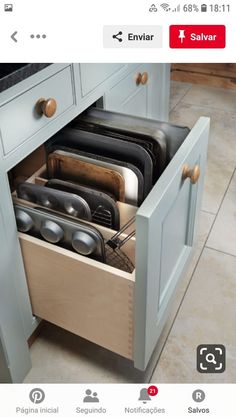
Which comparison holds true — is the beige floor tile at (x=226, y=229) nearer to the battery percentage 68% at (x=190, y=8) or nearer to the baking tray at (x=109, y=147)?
the baking tray at (x=109, y=147)

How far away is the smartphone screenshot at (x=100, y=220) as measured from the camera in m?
0.77

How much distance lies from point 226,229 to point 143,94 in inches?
20.0

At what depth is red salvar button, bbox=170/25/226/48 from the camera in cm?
85

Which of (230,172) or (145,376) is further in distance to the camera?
(230,172)

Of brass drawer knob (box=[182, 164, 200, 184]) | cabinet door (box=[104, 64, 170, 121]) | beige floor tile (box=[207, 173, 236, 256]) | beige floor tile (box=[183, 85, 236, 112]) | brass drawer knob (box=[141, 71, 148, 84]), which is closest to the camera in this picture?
brass drawer knob (box=[182, 164, 200, 184])

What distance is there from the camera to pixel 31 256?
0.89 metres

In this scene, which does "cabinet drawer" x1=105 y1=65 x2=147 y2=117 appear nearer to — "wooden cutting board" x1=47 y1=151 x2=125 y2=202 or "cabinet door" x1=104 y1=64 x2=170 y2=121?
"cabinet door" x1=104 y1=64 x2=170 y2=121

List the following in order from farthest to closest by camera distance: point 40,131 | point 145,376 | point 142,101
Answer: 1. point 142,101
2. point 145,376
3. point 40,131

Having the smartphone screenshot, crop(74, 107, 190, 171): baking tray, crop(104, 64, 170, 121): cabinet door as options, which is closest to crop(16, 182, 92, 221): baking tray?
the smartphone screenshot

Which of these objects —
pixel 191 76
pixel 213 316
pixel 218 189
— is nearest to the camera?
pixel 213 316

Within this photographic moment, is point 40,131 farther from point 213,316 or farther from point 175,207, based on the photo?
point 213,316
